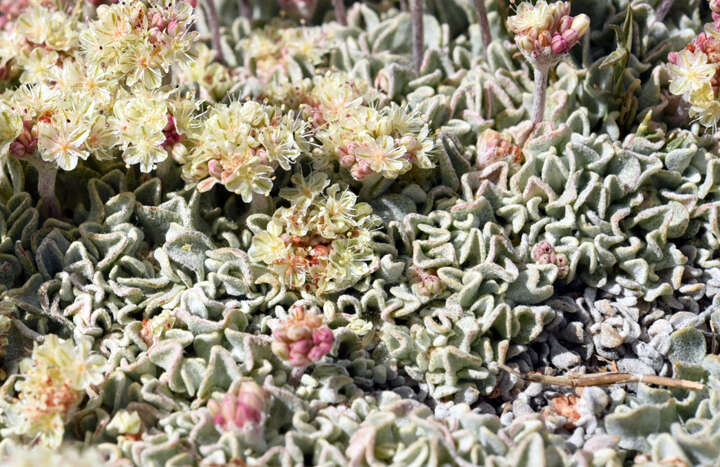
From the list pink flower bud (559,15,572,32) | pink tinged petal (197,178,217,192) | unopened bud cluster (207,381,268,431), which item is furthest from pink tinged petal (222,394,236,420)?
pink flower bud (559,15,572,32)

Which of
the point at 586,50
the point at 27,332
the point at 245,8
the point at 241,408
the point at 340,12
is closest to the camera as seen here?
the point at 241,408

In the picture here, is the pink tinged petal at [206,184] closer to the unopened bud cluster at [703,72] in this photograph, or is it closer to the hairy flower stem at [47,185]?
the hairy flower stem at [47,185]

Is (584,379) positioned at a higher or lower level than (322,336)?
lower

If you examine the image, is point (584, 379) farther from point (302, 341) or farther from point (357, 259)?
point (302, 341)

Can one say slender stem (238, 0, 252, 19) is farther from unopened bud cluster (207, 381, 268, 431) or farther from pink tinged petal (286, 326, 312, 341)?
unopened bud cluster (207, 381, 268, 431)

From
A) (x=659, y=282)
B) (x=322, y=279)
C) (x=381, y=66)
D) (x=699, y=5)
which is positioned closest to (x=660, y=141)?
(x=659, y=282)

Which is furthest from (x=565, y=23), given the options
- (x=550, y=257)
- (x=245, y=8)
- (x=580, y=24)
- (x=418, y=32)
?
(x=245, y=8)

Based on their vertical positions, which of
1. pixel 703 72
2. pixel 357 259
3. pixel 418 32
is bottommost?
pixel 357 259
